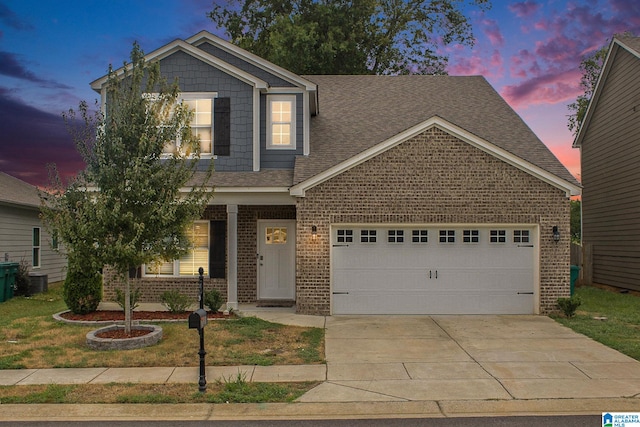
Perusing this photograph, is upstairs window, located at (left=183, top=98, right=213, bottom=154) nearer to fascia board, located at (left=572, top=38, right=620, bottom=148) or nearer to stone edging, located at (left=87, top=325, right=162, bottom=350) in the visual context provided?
stone edging, located at (left=87, top=325, right=162, bottom=350)

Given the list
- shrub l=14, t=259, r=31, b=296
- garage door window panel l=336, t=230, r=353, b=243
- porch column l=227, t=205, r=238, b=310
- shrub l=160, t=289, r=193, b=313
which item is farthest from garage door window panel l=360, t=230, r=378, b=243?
shrub l=14, t=259, r=31, b=296

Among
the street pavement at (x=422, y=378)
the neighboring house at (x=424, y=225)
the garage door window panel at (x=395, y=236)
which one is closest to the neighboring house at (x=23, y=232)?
the neighboring house at (x=424, y=225)

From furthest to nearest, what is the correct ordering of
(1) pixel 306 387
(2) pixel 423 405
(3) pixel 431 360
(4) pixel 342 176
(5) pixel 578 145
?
(5) pixel 578 145 < (4) pixel 342 176 < (3) pixel 431 360 < (1) pixel 306 387 < (2) pixel 423 405

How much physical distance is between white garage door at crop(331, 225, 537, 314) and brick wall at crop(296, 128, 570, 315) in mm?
331

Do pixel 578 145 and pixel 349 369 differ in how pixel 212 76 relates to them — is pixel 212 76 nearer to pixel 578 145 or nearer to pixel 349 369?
pixel 349 369

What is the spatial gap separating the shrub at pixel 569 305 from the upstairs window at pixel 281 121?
7.95m

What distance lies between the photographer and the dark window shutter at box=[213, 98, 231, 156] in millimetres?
15000

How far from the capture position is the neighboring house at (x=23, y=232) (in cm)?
1836

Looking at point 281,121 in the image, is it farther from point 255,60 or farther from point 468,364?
point 468,364

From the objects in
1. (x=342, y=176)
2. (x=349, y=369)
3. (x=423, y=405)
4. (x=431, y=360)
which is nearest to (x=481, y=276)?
(x=342, y=176)

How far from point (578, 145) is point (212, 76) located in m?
16.3

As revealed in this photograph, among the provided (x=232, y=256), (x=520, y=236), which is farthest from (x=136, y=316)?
(x=520, y=236)

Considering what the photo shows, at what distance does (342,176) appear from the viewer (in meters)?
13.5

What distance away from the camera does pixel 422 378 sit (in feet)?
26.5
